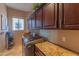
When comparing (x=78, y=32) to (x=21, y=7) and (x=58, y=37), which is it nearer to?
(x=58, y=37)

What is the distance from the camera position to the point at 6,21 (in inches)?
64.9

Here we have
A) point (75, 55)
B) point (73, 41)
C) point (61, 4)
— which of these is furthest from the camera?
point (73, 41)

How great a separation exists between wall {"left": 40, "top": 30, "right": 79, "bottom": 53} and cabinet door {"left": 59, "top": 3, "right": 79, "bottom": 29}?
42 cm

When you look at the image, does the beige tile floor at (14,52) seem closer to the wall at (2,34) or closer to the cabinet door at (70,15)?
the wall at (2,34)

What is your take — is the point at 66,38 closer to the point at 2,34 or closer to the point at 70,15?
the point at 70,15

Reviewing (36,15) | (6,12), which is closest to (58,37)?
(36,15)

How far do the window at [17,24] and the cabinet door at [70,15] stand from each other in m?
0.73

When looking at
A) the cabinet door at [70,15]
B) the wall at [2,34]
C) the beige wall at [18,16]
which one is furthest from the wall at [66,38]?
the wall at [2,34]

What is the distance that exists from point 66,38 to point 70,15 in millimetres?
742

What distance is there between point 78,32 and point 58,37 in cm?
67

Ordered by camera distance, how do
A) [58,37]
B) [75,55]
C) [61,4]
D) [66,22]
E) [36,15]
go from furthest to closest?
[36,15] → [58,37] → [75,55] → [61,4] → [66,22]

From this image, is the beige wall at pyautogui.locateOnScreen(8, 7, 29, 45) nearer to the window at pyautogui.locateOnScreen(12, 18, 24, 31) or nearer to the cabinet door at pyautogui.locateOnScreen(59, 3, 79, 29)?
the window at pyautogui.locateOnScreen(12, 18, 24, 31)

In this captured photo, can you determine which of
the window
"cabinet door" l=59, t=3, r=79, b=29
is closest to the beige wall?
the window

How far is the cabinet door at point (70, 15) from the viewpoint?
3.60 ft
